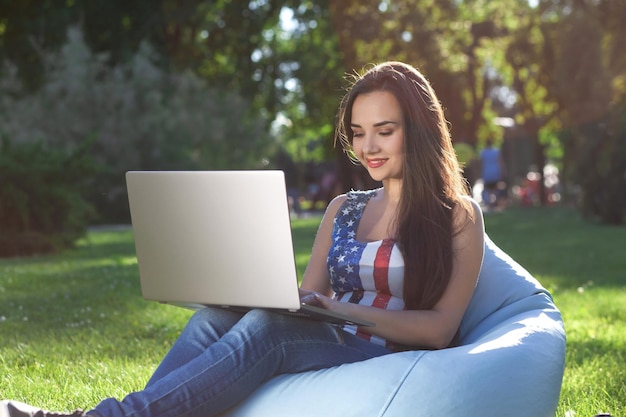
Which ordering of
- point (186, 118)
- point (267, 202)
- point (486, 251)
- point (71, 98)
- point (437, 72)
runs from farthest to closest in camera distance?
point (437, 72) → point (186, 118) → point (71, 98) → point (486, 251) → point (267, 202)

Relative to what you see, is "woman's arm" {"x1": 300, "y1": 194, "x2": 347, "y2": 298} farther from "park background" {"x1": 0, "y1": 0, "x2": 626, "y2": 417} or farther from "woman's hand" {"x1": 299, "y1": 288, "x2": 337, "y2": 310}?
"park background" {"x1": 0, "y1": 0, "x2": 626, "y2": 417}

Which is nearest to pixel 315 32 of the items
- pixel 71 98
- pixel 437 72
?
pixel 437 72

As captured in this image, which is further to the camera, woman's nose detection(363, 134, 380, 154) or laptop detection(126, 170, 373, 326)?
woman's nose detection(363, 134, 380, 154)

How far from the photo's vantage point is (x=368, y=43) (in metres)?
29.4

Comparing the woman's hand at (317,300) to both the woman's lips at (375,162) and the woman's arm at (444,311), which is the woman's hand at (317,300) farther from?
the woman's lips at (375,162)

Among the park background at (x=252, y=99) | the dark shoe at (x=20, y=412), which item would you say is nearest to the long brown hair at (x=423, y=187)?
the dark shoe at (x=20, y=412)

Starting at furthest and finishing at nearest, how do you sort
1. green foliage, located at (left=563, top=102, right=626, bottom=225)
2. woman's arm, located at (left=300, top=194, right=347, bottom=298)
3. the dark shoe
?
1. green foliage, located at (left=563, top=102, right=626, bottom=225)
2. woman's arm, located at (left=300, top=194, right=347, bottom=298)
3. the dark shoe

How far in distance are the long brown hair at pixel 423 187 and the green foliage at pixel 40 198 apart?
10.5m

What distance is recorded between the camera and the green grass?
201 inches

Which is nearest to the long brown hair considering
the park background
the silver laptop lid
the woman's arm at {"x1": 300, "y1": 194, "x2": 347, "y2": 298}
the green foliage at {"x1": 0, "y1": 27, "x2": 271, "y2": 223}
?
the woman's arm at {"x1": 300, "y1": 194, "x2": 347, "y2": 298}

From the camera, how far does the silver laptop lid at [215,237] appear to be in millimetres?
3439

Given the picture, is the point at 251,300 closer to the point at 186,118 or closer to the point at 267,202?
the point at 267,202

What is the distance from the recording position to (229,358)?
3566mm

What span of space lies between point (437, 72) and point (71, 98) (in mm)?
12757
